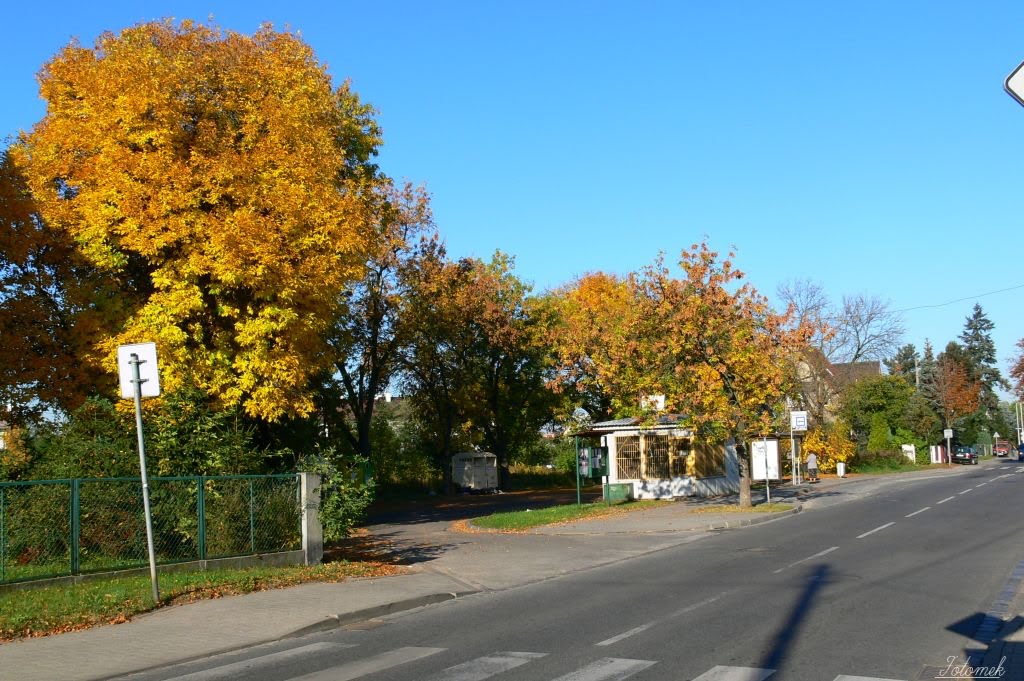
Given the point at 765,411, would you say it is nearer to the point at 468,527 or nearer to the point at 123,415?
the point at 468,527

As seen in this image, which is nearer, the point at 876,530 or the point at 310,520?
the point at 310,520

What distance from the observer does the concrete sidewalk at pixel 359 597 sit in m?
9.30

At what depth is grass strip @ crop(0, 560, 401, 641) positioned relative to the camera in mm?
10539

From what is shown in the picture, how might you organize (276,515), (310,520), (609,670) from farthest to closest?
(310,520) < (276,515) < (609,670)

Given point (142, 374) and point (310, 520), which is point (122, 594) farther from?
point (310, 520)

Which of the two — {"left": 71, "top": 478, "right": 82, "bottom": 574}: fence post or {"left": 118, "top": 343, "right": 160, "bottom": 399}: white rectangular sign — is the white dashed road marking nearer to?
{"left": 118, "top": 343, "right": 160, "bottom": 399}: white rectangular sign

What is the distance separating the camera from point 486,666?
848 centimetres

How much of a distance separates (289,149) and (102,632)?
1227 cm

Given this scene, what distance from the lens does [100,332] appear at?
1847cm

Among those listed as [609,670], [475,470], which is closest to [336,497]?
[609,670]

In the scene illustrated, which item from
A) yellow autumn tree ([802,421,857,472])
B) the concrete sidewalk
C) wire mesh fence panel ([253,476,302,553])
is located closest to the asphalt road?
the concrete sidewalk

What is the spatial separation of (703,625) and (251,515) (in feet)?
26.7

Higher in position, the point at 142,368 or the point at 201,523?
the point at 142,368

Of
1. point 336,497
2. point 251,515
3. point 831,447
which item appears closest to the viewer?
point 251,515
